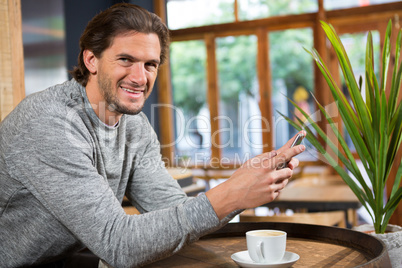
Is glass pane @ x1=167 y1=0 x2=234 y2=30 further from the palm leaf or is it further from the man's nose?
the man's nose

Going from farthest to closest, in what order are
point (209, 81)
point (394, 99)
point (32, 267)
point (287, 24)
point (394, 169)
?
1. point (209, 81)
2. point (287, 24)
3. point (394, 169)
4. point (394, 99)
5. point (32, 267)

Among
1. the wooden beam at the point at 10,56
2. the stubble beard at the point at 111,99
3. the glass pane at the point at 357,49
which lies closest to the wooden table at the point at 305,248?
the stubble beard at the point at 111,99

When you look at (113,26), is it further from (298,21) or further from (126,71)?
(298,21)

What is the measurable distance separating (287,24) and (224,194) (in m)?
5.71

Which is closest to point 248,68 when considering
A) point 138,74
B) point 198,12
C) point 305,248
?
point 198,12

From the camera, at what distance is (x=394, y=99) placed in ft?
5.18

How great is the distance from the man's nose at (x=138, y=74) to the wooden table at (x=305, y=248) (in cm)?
55

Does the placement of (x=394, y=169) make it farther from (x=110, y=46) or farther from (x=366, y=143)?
(x=110, y=46)

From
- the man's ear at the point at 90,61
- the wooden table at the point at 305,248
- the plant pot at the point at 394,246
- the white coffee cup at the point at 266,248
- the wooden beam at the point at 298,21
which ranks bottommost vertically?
the plant pot at the point at 394,246

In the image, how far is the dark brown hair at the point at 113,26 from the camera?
1.48 metres

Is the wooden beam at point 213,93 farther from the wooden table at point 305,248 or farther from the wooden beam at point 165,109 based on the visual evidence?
the wooden table at point 305,248

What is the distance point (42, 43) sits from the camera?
3.21m

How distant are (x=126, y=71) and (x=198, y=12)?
5772mm

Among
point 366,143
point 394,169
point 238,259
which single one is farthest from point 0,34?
point 394,169
